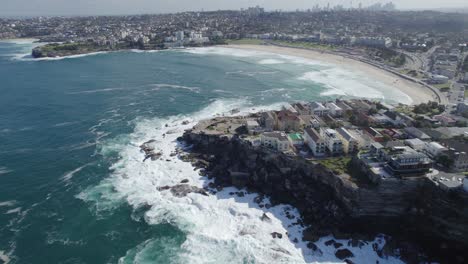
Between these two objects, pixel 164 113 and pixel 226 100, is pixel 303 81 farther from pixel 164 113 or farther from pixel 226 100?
pixel 164 113

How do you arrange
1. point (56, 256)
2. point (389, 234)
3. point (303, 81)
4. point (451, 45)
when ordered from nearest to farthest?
1. point (56, 256)
2. point (389, 234)
3. point (303, 81)
4. point (451, 45)

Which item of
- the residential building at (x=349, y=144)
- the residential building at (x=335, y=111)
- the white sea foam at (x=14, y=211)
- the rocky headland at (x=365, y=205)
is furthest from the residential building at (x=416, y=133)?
the white sea foam at (x=14, y=211)

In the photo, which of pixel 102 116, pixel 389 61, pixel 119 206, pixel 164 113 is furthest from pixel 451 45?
pixel 119 206

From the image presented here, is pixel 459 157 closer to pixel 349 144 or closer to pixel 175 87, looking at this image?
pixel 349 144

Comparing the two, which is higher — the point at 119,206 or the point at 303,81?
the point at 303,81

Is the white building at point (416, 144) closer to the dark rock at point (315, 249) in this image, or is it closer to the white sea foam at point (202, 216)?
the white sea foam at point (202, 216)

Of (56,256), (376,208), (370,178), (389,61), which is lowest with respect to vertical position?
(56,256)

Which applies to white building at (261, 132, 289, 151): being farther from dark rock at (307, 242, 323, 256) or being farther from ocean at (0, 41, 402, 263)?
dark rock at (307, 242, 323, 256)

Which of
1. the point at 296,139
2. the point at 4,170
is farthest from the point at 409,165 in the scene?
the point at 4,170
